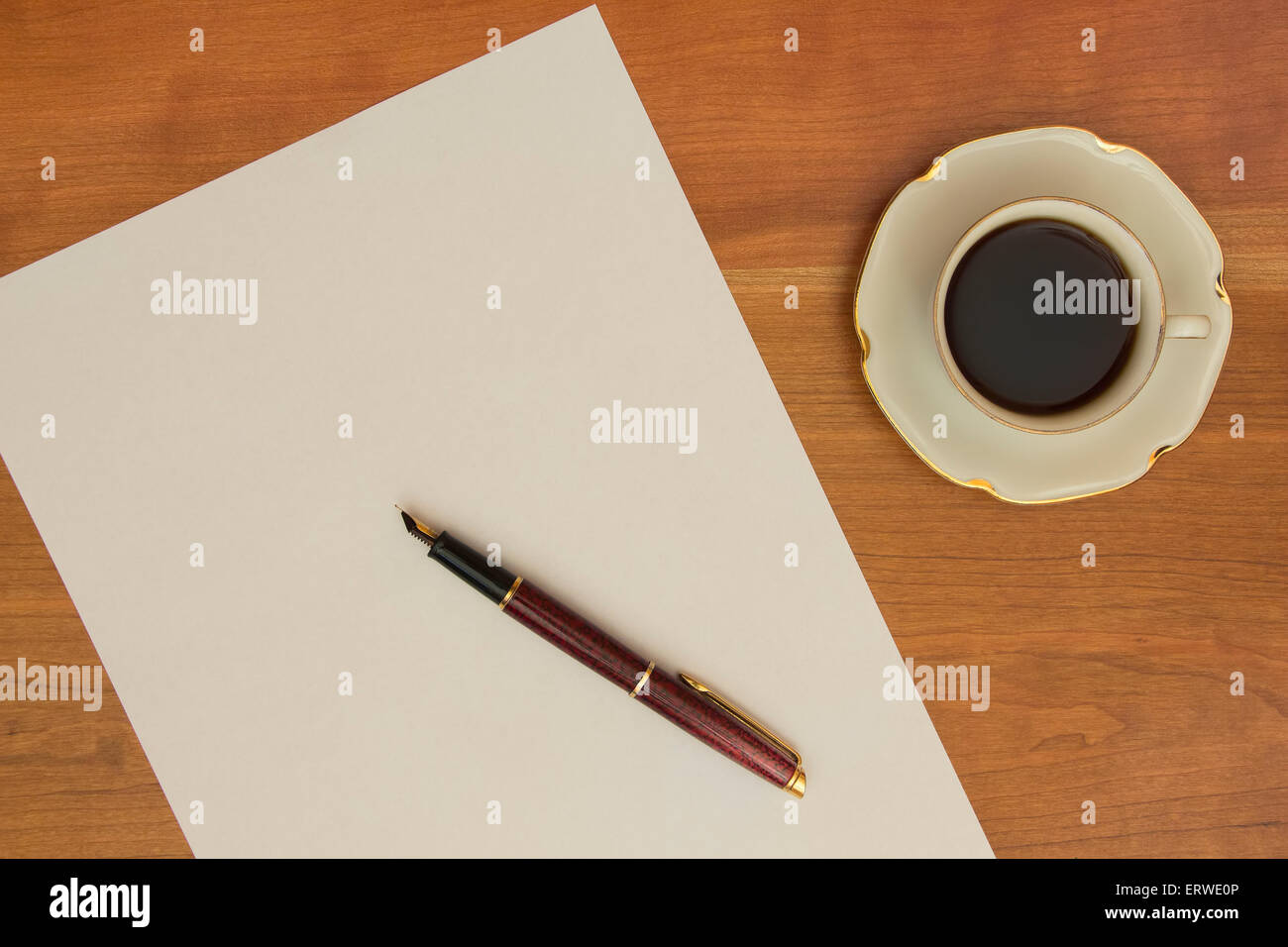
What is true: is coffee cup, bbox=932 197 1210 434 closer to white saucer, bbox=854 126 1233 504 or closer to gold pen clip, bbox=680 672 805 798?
white saucer, bbox=854 126 1233 504

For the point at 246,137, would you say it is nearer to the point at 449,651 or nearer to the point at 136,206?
the point at 136,206

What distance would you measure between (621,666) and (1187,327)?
47 cm

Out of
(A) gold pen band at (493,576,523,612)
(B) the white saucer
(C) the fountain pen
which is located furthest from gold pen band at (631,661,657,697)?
(B) the white saucer

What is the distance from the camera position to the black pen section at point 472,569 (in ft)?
2.12

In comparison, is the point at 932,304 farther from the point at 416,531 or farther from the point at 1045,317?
the point at 416,531

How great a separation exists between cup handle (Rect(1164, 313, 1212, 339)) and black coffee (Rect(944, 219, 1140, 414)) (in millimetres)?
28

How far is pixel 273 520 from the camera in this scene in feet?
2.26

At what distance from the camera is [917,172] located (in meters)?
0.66

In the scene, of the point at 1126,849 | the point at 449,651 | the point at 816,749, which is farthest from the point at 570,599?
the point at 1126,849

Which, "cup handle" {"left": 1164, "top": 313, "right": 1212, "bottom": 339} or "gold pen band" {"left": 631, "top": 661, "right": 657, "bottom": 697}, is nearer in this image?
"cup handle" {"left": 1164, "top": 313, "right": 1212, "bottom": 339}

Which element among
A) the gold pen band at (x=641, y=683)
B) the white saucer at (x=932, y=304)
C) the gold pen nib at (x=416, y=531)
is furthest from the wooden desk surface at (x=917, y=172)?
the gold pen nib at (x=416, y=531)

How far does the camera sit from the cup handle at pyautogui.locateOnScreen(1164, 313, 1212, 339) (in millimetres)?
539

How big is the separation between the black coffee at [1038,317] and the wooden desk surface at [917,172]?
101mm
